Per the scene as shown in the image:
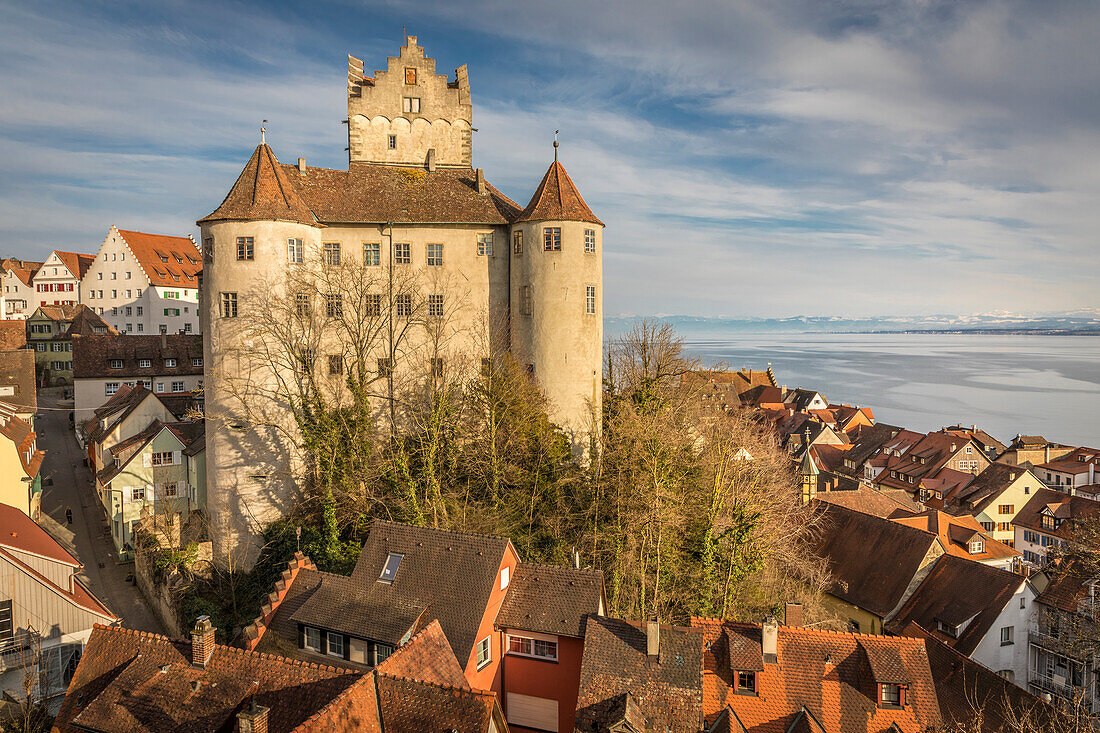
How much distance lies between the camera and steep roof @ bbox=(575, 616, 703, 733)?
16.0 m

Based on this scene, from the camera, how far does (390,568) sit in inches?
741

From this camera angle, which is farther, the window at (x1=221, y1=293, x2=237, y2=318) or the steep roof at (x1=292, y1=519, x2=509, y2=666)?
the window at (x1=221, y1=293, x2=237, y2=318)

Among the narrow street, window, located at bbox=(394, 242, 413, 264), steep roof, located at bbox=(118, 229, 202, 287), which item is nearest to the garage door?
the narrow street

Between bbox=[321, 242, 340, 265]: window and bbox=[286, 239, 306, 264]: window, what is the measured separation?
57.1 inches

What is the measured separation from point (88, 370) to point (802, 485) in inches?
1764

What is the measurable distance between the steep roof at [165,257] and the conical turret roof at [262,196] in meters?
44.3

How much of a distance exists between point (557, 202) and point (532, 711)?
19.4 meters

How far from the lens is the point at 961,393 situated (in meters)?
139

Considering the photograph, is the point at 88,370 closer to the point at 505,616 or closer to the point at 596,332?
the point at 596,332

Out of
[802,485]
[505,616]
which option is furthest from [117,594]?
[802,485]

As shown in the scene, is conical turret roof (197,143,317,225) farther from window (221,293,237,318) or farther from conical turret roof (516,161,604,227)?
conical turret roof (516,161,604,227)

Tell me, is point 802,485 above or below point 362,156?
below

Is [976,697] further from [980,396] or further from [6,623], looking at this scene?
[980,396]

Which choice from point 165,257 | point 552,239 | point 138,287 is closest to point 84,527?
point 552,239
